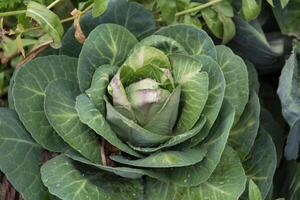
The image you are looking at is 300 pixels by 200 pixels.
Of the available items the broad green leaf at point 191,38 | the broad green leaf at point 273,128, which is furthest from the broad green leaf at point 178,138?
the broad green leaf at point 273,128

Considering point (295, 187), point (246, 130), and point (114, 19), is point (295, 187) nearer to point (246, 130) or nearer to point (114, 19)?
point (246, 130)

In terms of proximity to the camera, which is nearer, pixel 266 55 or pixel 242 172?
pixel 242 172

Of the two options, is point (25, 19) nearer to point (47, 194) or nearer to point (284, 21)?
point (47, 194)

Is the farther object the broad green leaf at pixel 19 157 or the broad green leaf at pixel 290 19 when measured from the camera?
the broad green leaf at pixel 290 19

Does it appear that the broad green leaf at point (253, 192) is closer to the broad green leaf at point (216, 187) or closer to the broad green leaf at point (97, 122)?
the broad green leaf at point (216, 187)

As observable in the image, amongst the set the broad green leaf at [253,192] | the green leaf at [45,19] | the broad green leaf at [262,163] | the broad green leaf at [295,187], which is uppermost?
the green leaf at [45,19]

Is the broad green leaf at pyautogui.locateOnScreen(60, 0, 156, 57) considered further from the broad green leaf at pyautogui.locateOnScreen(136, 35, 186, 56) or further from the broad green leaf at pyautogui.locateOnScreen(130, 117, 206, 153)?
the broad green leaf at pyautogui.locateOnScreen(130, 117, 206, 153)

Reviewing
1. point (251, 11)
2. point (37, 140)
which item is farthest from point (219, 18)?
point (37, 140)
